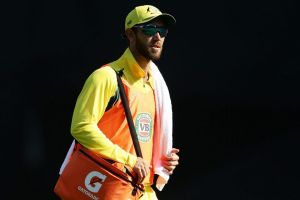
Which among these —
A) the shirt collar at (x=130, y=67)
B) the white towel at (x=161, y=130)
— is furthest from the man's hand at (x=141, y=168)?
the shirt collar at (x=130, y=67)

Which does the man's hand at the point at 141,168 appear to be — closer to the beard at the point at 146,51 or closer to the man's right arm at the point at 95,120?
the man's right arm at the point at 95,120

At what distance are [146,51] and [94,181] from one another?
68cm

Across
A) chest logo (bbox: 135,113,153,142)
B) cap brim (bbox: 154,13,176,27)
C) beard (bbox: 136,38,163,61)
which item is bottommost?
chest logo (bbox: 135,113,153,142)

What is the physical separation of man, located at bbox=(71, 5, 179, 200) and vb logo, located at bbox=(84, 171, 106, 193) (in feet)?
0.44

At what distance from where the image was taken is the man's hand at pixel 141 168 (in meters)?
3.65

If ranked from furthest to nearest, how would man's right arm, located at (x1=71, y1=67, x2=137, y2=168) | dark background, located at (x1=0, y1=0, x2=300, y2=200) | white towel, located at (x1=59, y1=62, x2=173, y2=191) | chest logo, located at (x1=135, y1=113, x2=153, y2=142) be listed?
dark background, located at (x1=0, y1=0, x2=300, y2=200) → white towel, located at (x1=59, y1=62, x2=173, y2=191) → chest logo, located at (x1=135, y1=113, x2=153, y2=142) → man's right arm, located at (x1=71, y1=67, x2=137, y2=168)

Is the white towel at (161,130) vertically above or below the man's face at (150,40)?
below

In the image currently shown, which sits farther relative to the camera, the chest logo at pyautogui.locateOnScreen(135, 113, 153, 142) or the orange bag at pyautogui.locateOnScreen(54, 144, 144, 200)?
the chest logo at pyautogui.locateOnScreen(135, 113, 153, 142)

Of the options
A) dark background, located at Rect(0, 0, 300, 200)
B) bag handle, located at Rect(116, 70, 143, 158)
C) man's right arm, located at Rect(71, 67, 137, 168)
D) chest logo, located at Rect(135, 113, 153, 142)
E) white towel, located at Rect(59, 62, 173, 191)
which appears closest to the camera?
man's right arm, located at Rect(71, 67, 137, 168)

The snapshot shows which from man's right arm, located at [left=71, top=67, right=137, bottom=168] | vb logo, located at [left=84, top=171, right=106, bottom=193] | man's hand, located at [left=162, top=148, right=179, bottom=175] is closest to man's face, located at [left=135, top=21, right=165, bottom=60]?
man's right arm, located at [left=71, top=67, right=137, bottom=168]

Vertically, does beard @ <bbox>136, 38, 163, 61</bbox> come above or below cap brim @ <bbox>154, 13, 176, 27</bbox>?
below

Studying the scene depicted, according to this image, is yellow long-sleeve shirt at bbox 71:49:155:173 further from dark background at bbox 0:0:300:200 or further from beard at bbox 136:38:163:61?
dark background at bbox 0:0:300:200

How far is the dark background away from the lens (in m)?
4.99

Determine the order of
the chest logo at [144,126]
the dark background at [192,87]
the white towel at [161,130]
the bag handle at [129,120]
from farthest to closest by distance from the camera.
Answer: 1. the dark background at [192,87]
2. the white towel at [161,130]
3. the chest logo at [144,126]
4. the bag handle at [129,120]
